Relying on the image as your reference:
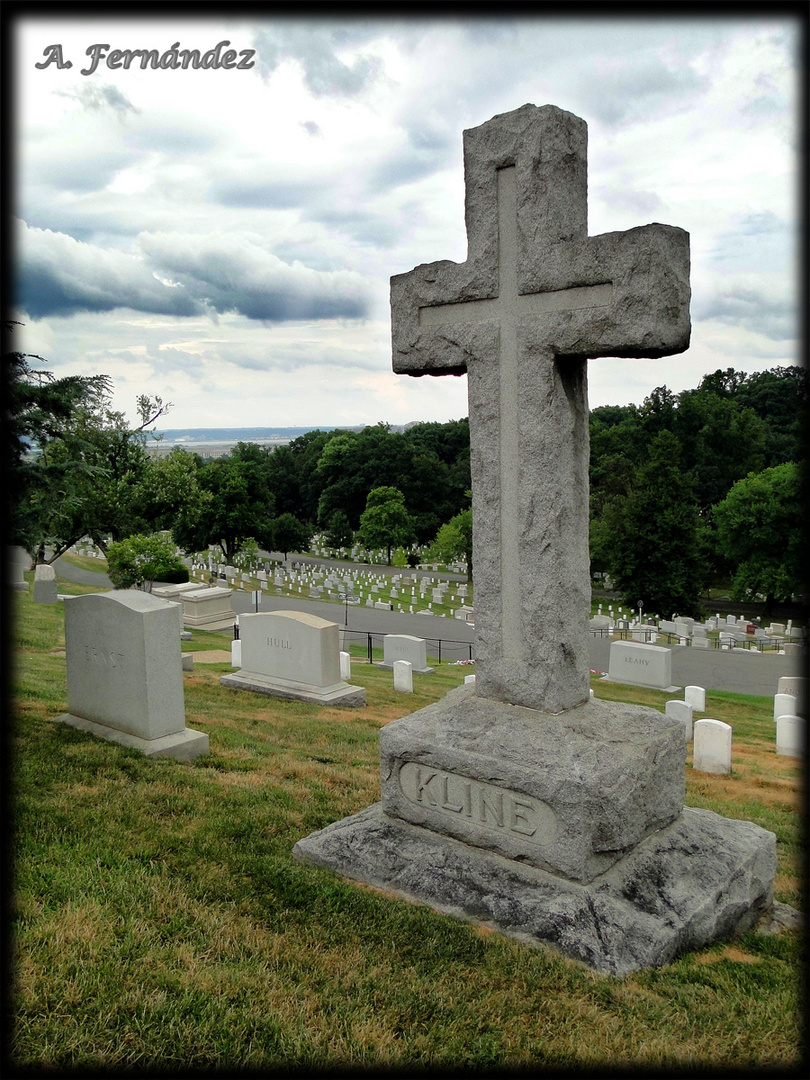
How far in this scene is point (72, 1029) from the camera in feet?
8.87

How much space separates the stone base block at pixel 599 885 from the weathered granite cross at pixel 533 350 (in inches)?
37.2

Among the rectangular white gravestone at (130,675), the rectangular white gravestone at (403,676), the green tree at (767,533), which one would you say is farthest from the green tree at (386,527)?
the rectangular white gravestone at (130,675)

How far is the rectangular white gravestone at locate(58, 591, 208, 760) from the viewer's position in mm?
6534

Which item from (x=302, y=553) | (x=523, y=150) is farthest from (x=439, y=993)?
(x=302, y=553)

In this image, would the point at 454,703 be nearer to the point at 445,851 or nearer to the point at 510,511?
the point at 445,851

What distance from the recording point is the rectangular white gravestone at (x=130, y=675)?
6.53 m

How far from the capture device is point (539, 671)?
14.0ft

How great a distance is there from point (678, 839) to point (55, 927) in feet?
10.9

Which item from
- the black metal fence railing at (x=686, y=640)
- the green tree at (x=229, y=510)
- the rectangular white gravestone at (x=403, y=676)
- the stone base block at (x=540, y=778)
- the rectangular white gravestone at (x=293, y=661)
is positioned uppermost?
the green tree at (x=229, y=510)

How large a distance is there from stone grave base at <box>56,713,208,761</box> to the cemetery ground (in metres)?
1.08

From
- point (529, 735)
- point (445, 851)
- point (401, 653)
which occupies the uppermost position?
point (529, 735)

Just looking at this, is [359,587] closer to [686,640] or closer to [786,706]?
[686,640]

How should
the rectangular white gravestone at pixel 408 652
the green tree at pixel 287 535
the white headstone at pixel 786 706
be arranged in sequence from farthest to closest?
the green tree at pixel 287 535 < the rectangular white gravestone at pixel 408 652 < the white headstone at pixel 786 706

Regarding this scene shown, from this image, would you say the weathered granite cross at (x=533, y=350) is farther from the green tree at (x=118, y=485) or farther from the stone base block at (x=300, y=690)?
the green tree at (x=118, y=485)
